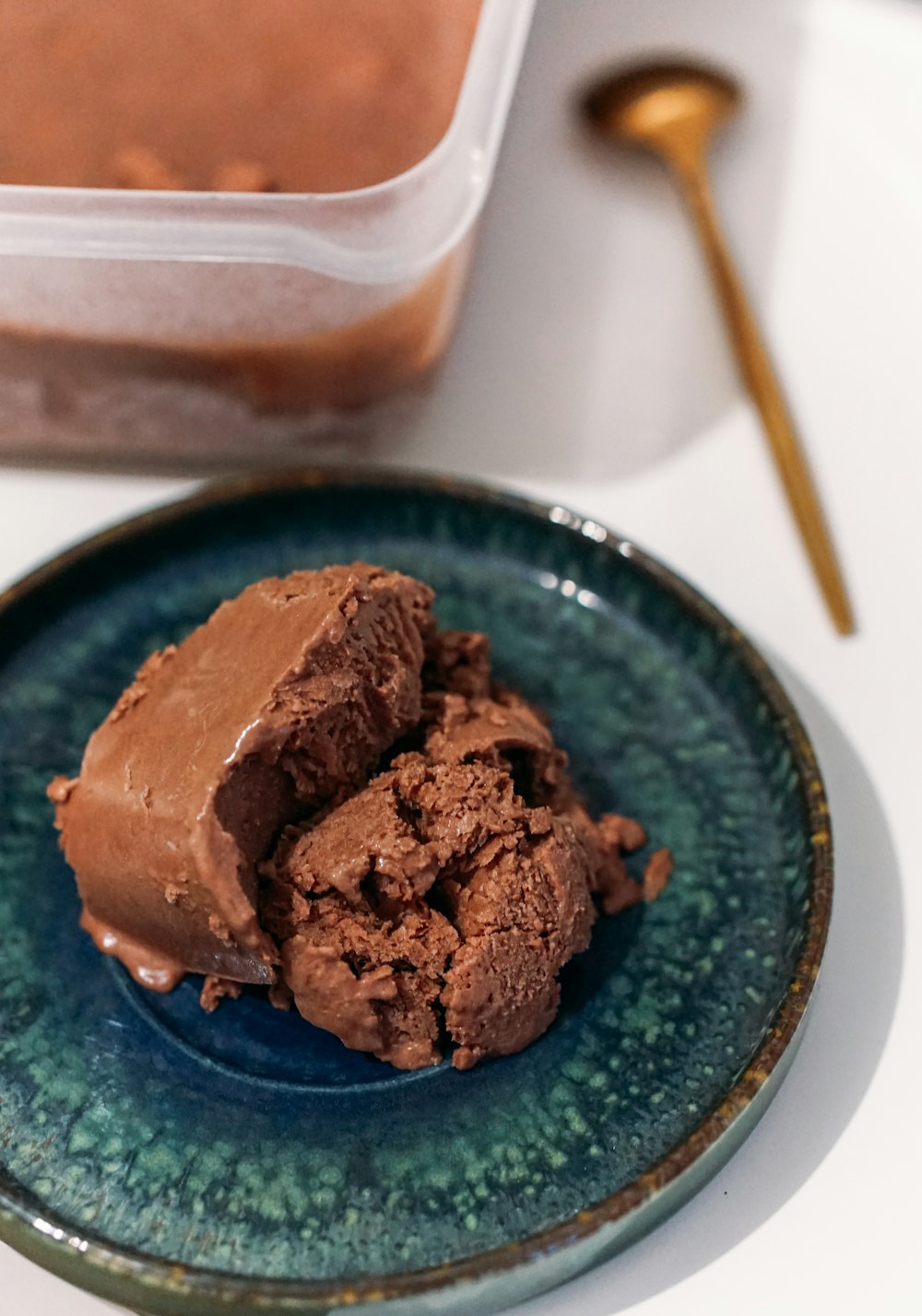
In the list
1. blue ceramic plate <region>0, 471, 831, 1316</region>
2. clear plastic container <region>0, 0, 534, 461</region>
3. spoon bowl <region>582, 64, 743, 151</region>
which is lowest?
blue ceramic plate <region>0, 471, 831, 1316</region>

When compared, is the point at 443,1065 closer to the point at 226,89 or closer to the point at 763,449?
the point at 763,449

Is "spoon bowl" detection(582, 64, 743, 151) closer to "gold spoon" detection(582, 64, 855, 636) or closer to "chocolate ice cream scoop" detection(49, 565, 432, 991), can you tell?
"gold spoon" detection(582, 64, 855, 636)

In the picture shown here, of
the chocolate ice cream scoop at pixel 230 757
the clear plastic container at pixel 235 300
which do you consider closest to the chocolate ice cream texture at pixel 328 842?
the chocolate ice cream scoop at pixel 230 757

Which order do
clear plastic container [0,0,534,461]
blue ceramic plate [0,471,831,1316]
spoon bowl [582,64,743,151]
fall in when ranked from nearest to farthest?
blue ceramic plate [0,471,831,1316] < clear plastic container [0,0,534,461] < spoon bowl [582,64,743,151]

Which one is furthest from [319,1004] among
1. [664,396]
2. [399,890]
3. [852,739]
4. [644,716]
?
[664,396]

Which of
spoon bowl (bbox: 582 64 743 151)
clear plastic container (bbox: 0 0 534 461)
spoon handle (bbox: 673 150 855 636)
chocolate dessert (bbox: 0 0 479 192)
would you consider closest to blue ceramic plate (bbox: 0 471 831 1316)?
clear plastic container (bbox: 0 0 534 461)
